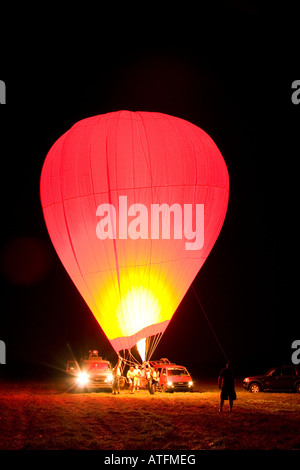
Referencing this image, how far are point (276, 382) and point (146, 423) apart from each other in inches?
446

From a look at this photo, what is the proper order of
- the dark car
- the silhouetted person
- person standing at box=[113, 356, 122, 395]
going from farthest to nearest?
A: the dark car, person standing at box=[113, 356, 122, 395], the silhouetted person

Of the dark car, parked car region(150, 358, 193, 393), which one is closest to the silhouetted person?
parked car region(150, 358, 193, 393)

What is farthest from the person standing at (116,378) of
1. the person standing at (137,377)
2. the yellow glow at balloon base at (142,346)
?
the yellow glow at balloon base at (142,346)

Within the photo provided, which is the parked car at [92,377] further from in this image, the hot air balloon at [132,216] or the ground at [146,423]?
the ground at [146,423]

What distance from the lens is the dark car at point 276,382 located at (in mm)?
22656

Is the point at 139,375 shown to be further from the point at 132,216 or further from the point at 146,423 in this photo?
the point at 146,423

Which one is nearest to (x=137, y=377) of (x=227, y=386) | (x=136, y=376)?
(x=136, y=376)

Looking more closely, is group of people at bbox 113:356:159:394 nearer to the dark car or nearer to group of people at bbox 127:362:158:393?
group of people at bbox 127:362:158:393

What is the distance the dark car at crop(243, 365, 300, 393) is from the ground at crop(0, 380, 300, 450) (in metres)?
3.77

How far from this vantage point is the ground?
401 inches

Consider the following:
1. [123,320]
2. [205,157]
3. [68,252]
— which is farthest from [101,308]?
[205,157]

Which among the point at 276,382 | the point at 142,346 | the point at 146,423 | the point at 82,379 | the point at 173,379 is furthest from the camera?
the point at 276,382

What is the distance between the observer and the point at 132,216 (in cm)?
1980
